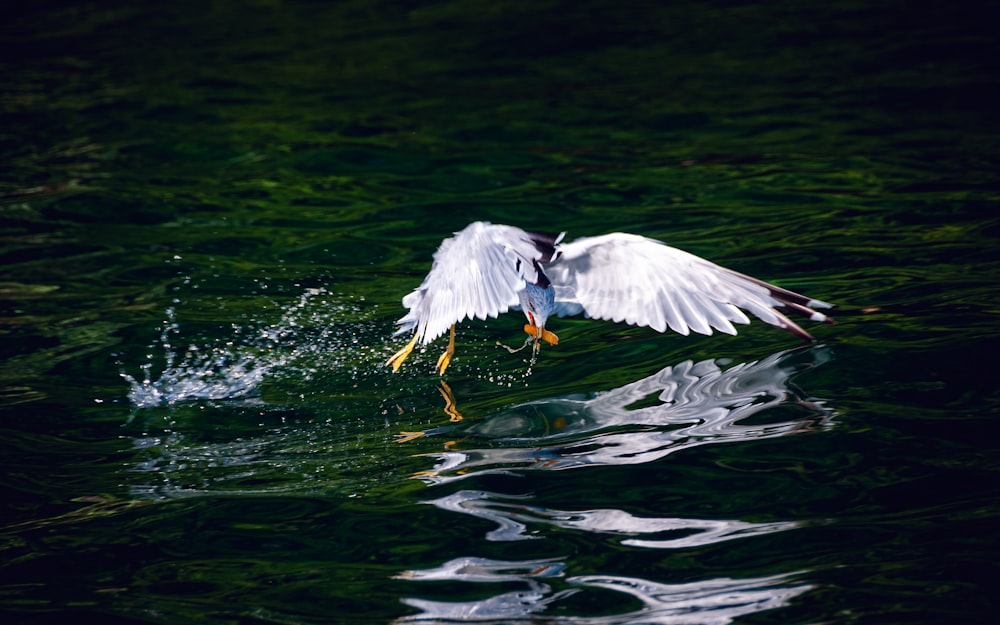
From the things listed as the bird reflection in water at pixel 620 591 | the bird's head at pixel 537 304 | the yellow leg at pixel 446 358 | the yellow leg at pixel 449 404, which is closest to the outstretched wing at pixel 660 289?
the bird's head at pixel 537 304

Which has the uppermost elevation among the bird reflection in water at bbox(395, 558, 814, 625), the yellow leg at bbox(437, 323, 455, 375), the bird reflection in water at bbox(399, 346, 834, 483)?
the yellow leg at bbox(437, 323, 455, 375)

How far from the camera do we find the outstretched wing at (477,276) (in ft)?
13.5

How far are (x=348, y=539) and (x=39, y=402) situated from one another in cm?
204

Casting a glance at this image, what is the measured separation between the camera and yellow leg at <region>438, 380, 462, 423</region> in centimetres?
440

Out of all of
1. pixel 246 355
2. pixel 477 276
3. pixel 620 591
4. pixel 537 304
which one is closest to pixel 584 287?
pixel 537 304

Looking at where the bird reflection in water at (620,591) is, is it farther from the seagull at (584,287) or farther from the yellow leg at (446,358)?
the yellow leg at (446,358)

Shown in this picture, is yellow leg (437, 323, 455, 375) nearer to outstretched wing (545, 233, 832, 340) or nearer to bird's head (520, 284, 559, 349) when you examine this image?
bird's head (520, 284, 559, 349)

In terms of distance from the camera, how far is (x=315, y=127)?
9219 millimetres

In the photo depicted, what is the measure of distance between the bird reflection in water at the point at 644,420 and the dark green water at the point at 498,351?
16mm

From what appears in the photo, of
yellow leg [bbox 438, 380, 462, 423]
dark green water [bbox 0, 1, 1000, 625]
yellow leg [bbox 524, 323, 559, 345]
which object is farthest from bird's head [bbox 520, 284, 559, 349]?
yellow leg [bbox 438, 380, 462, 423]

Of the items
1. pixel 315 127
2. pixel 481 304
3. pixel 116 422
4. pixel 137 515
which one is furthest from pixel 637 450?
pixel 315 127

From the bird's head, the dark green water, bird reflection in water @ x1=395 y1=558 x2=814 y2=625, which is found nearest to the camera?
bird reflection in water @ x1=395 y1=558 x2=814 y2=625

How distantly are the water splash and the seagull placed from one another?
498 millimetres

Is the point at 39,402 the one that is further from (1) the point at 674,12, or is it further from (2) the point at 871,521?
(1) the point at 674,12
